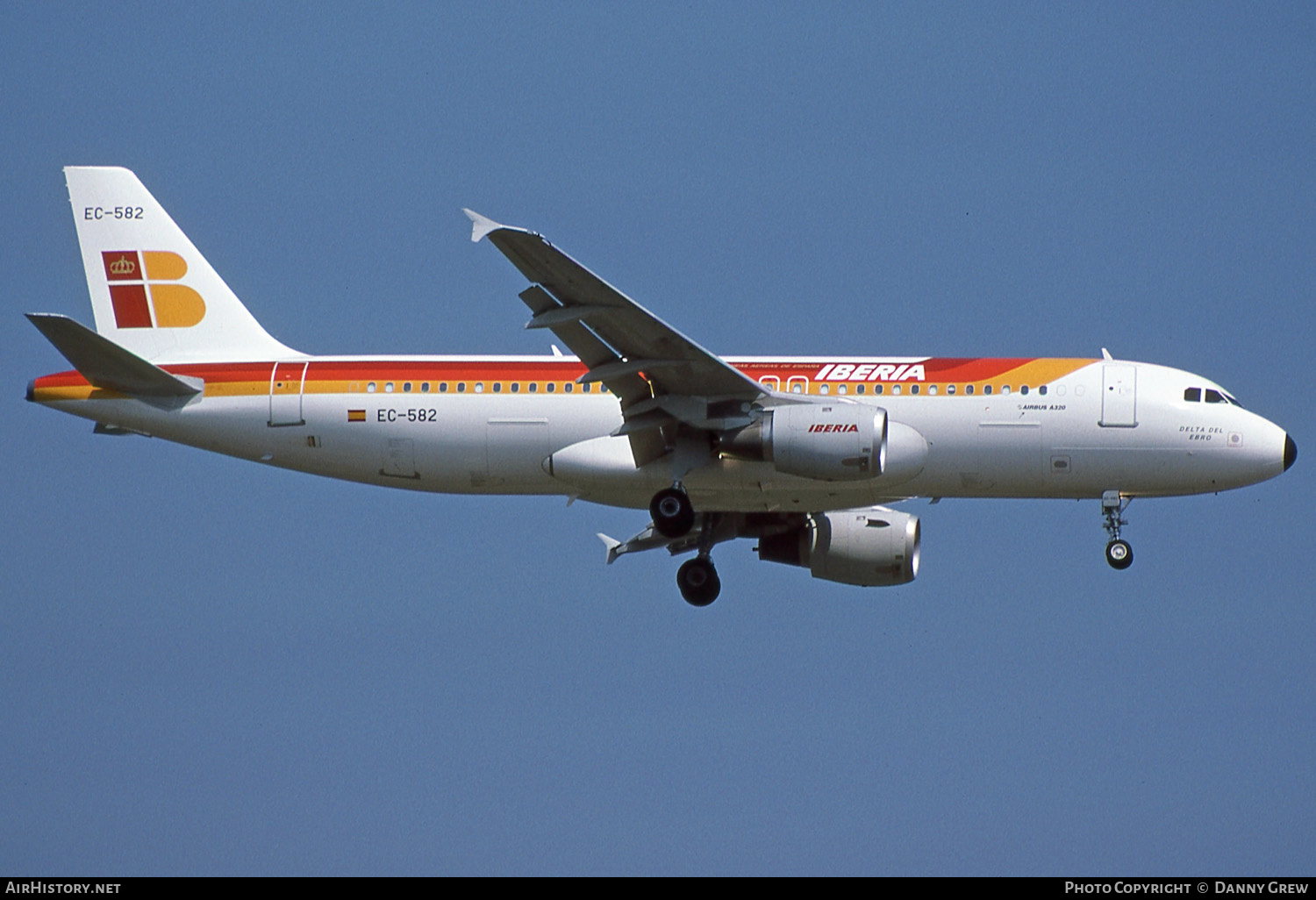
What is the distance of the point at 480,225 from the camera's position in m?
26.1

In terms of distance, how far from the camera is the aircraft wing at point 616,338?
27.6 metres

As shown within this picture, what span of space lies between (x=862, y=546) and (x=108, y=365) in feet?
50.1

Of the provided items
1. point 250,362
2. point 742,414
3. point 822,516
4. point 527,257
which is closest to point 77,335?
point 250,362

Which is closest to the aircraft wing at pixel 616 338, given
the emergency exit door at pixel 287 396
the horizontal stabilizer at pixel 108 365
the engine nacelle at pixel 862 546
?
the engine nacelle at pixel 862 546

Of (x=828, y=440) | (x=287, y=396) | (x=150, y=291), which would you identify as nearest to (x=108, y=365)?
(x=287, y=396)

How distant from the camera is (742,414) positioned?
31297mm

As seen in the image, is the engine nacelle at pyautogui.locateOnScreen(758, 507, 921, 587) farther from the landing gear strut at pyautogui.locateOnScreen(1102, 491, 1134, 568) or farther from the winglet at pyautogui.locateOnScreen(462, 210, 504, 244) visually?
the winglet at pyautogui.locateOnScreen(462, 210, 504, 244)

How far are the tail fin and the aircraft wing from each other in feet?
25.9

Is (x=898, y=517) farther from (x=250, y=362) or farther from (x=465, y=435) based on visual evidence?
(x=250, y=362)

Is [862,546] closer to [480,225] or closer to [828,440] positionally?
[828,440]

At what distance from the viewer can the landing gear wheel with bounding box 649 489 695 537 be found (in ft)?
104

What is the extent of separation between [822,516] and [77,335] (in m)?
15.0

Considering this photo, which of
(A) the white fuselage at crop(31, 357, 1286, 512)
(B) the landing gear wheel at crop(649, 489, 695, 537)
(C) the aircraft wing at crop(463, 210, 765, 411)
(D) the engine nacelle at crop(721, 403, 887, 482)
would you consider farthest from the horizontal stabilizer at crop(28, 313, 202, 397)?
(D) the engine nacelle at crop(721, 403, 887, 482)
